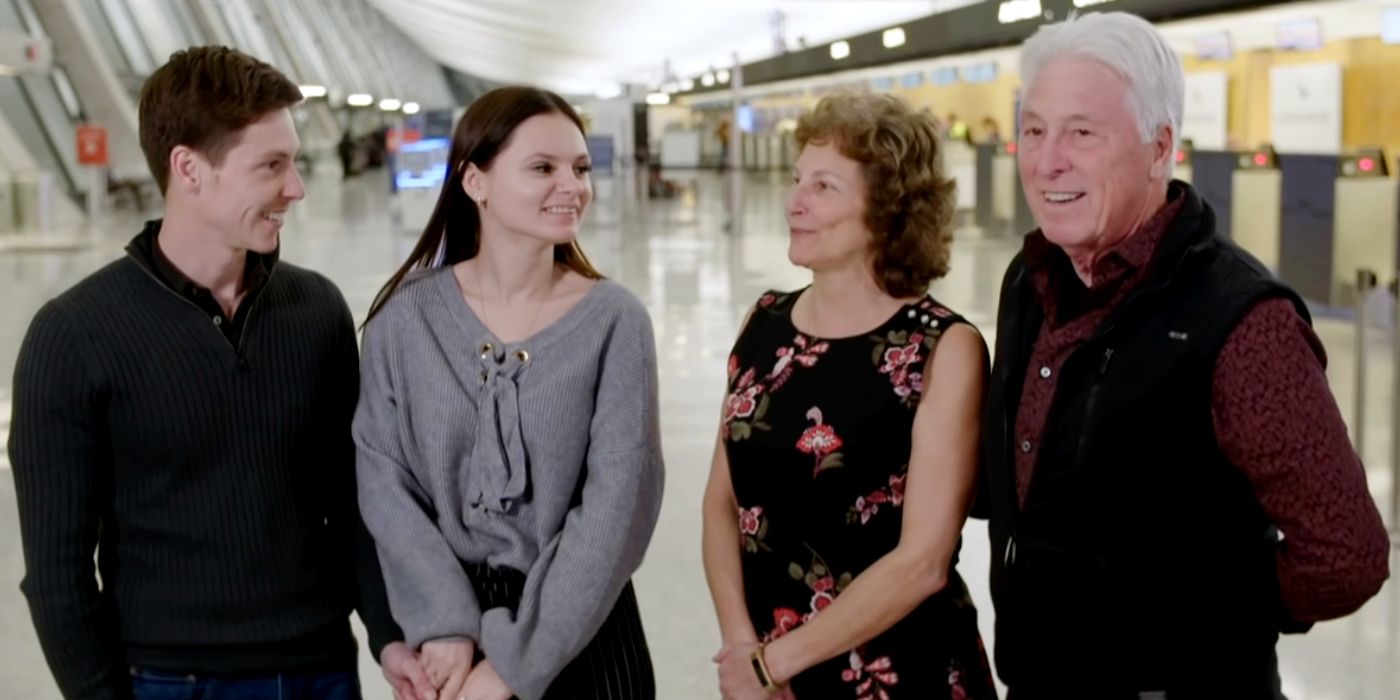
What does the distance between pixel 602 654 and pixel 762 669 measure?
0.89 ft

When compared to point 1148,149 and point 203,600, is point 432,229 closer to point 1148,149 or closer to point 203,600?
point 203,600

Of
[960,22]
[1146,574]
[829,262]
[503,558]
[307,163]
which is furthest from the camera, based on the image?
[307,163]

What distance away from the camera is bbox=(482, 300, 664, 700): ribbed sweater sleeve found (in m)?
2.28

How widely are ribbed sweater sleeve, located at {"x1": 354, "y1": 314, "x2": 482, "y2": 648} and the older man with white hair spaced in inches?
33.6

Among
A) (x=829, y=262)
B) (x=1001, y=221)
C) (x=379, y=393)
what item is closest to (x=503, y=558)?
(x=379, y=393)

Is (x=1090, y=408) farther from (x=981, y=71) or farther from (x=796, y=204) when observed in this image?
(x=981, y=71)

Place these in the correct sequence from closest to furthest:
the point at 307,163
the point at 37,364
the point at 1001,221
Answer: the point at 37,364 → the point at 1001,221 → the point at 307,163

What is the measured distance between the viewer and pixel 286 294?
95.2 inches

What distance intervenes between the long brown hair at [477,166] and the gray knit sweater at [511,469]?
0.16 meters

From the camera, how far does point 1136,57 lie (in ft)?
6.42

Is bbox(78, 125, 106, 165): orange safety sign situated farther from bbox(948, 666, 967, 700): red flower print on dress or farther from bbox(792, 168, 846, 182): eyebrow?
bbox(948, 666, 967, 700): red flower print on dress

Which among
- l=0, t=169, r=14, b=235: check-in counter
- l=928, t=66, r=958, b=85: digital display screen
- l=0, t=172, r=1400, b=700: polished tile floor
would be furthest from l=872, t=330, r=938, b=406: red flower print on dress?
l=928, t=66, r=958, b=85: digital display screen

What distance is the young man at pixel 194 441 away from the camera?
2.22 m

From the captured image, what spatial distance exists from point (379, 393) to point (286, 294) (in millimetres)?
229
